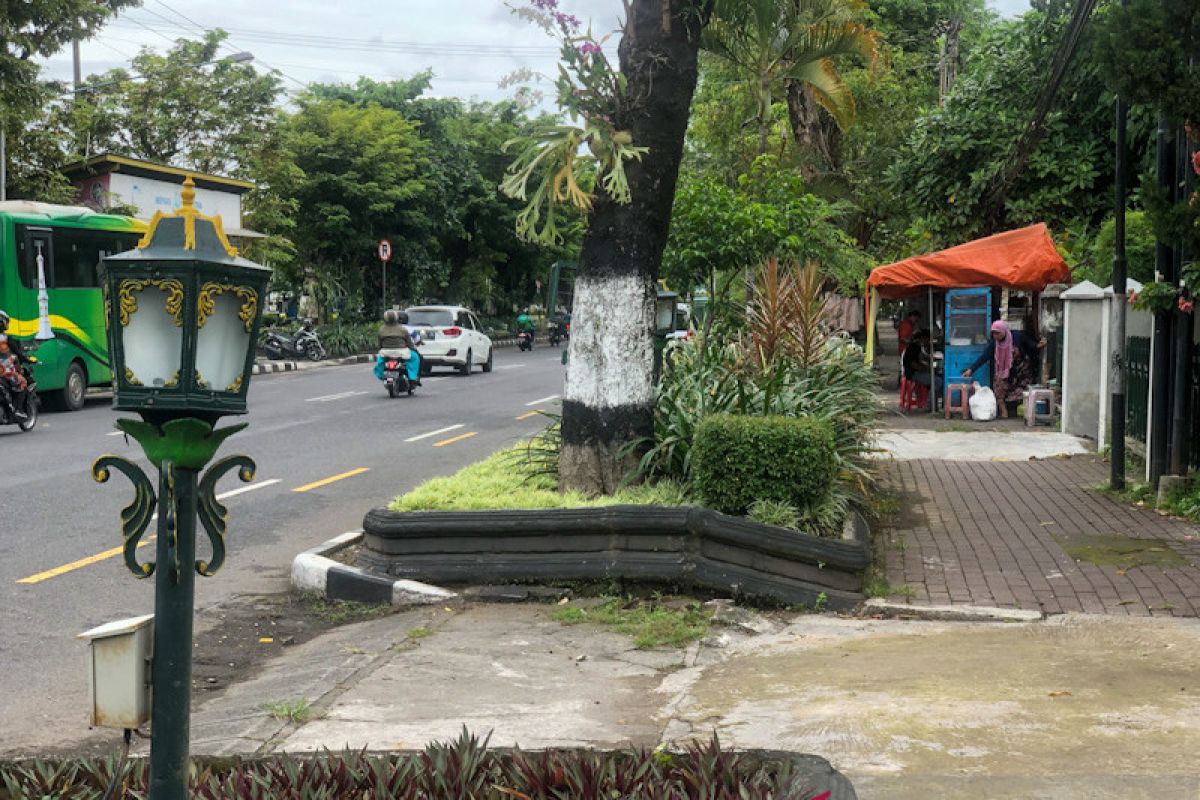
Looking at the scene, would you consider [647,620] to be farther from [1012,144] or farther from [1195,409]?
[1012,144]

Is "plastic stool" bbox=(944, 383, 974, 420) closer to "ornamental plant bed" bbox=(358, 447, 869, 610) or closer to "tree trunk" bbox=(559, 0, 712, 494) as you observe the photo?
"tree trunk" bbox=(559, 0, 712, 494)

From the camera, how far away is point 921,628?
7.49m

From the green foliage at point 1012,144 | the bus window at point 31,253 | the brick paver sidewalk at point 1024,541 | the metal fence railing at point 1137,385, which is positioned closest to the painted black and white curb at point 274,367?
the bus window at point 31,253

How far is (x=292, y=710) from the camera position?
5738 millimetres

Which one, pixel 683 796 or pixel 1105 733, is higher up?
pixel 683 796

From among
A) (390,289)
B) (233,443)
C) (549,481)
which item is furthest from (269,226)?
(549,481)

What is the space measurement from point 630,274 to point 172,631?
677 centimetres

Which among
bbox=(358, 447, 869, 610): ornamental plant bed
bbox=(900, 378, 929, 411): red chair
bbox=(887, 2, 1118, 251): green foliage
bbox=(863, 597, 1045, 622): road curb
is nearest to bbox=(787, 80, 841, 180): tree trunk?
bbox=(887, 2, 1118, 251): green foliage

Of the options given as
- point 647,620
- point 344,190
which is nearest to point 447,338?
point 344,190

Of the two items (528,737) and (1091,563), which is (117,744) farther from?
A: (1091,563)

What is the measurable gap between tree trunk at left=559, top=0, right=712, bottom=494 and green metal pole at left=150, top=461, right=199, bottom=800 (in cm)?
641

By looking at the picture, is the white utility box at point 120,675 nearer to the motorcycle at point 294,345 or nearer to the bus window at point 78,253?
the bus window at point 78,253

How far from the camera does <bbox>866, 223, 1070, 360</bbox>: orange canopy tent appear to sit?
758 inches

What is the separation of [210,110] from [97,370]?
14314 mm
